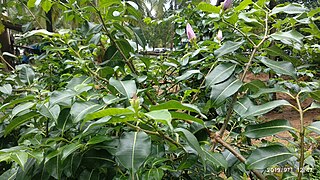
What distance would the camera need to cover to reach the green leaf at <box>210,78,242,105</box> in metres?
0.71

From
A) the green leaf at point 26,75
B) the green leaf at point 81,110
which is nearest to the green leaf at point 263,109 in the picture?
the green leaf at point 81,110

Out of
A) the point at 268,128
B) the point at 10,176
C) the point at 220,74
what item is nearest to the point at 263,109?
the point at 268,128

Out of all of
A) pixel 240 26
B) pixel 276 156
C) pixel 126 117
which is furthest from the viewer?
pixel 240 26

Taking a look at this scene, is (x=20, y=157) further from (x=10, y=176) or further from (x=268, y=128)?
(x=268, y=128)

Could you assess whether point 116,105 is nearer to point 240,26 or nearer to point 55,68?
point 240,26

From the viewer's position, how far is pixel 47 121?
2.59ft

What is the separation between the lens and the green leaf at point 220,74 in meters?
0.74

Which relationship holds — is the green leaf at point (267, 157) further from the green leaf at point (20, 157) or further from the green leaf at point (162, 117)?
the green leaf at point (20, 157)

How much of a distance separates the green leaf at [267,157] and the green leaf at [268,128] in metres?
0.03

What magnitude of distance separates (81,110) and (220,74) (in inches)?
14.4

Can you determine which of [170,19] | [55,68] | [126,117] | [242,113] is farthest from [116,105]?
[170,19]

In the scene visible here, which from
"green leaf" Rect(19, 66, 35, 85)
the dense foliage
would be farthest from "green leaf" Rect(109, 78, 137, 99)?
"green leaf" Rect(19, 66, 35, 85)

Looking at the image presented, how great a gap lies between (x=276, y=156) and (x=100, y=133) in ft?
1.26

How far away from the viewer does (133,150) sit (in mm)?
519
